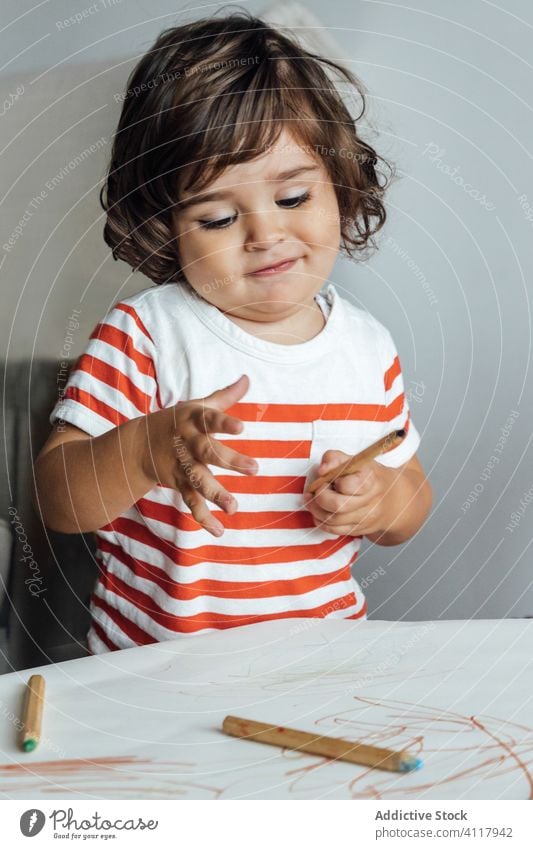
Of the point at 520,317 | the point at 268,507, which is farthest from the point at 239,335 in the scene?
the point at 520,317

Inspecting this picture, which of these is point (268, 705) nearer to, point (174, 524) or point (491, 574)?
point (174, 524)

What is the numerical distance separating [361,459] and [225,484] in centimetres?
12

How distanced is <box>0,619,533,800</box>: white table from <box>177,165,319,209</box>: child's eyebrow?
0.71 feet

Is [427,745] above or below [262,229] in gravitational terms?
below

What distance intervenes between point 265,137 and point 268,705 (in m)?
0.29

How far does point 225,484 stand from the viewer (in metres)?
0.57

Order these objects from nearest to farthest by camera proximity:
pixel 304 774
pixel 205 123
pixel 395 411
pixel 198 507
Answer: pixel 304 774 → pixel 198 507 → pixel 205 123 → pixel 395 411

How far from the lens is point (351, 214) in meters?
0.60

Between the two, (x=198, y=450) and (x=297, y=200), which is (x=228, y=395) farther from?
(x=297, y=200)

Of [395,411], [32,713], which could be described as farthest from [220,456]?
[395,411]

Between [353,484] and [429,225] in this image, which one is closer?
[353,484]

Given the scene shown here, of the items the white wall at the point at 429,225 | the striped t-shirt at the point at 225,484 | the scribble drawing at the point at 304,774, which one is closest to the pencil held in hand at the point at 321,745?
the scribble drawing at the point at 304,774

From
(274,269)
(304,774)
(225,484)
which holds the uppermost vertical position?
(274,269)

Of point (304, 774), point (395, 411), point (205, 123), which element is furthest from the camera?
point (395, 411)
